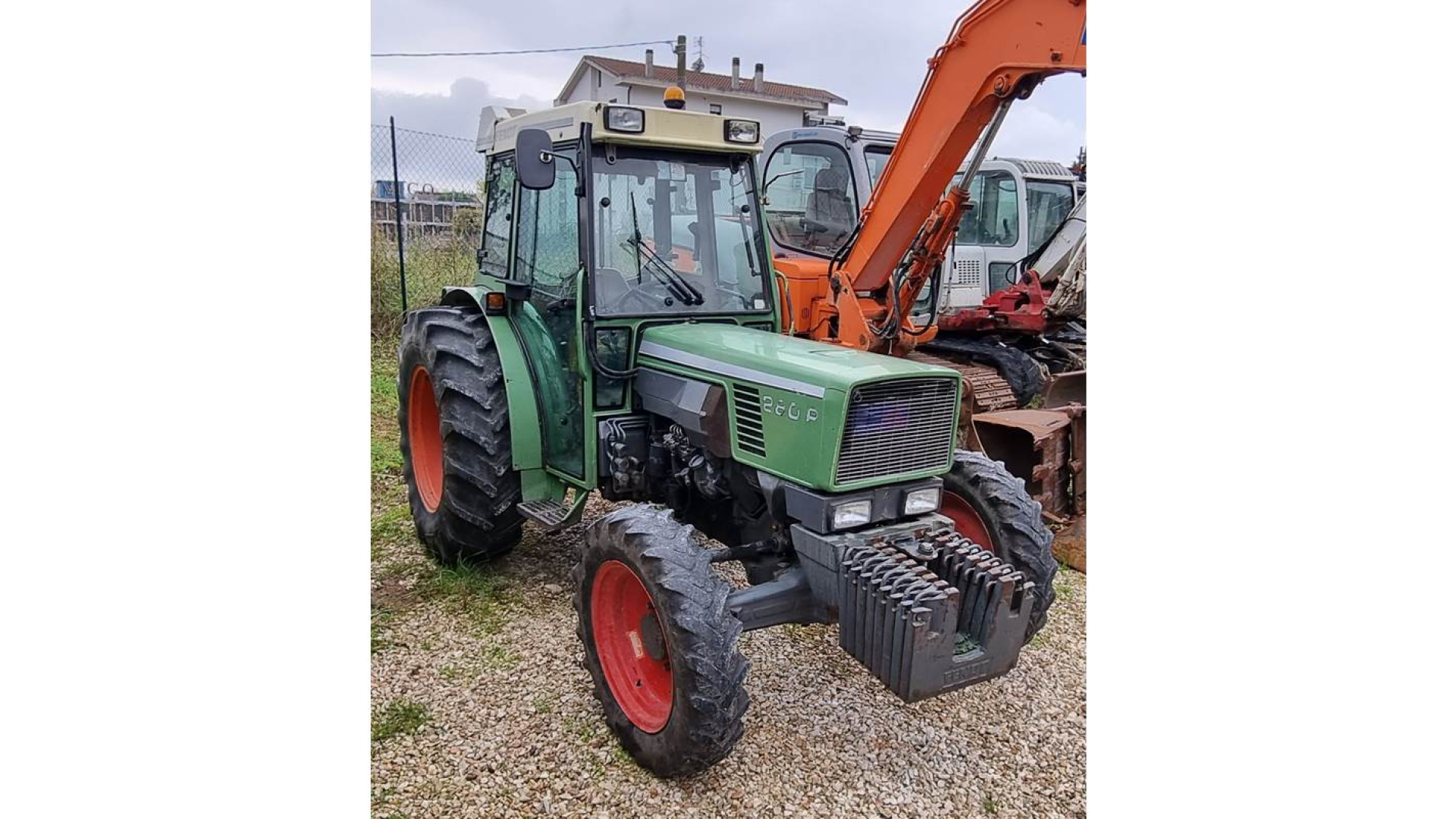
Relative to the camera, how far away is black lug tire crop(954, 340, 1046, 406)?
705 centimetres

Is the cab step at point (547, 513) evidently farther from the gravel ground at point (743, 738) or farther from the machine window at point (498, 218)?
the machine window at point (498, 218)

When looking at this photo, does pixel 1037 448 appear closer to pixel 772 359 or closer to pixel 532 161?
pixel 772 359

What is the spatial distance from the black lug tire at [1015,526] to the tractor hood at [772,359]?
22.7 inches

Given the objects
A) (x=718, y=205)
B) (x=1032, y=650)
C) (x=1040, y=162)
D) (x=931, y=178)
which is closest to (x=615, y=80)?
(x=1040, y=162)

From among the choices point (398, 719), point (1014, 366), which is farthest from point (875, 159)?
point (398, 719)

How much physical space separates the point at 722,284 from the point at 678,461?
0.78 metres

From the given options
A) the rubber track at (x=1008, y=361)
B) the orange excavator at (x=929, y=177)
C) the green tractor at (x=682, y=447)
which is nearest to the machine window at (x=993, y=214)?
the rubber track at (x=1008, y=361)

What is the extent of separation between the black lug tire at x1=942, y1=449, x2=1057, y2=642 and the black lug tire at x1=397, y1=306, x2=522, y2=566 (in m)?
1.93

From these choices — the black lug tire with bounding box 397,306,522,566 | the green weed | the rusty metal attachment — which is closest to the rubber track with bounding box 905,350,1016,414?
the rusty metal attachment

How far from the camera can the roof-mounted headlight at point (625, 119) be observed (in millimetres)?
3609

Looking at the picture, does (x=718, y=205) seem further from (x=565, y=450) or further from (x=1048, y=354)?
(x=1048, y=354)

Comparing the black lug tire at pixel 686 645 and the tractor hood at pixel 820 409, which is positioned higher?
the tractor hood at pixel 820 409

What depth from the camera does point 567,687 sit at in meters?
3.53

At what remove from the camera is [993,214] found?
27.0 feet
